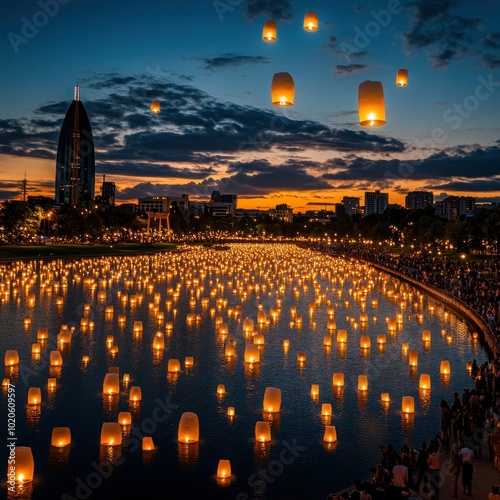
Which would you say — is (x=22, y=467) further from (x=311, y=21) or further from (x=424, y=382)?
(x=424, y=382)

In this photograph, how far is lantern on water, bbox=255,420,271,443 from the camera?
18.5m

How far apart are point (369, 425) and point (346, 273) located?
205ft

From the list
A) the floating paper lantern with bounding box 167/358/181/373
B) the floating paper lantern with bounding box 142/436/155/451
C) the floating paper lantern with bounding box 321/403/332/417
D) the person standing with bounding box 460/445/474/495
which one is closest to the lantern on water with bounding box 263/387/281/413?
the floating paper lantern with bounding box 321/403/332/417

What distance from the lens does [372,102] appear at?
12.6 metres

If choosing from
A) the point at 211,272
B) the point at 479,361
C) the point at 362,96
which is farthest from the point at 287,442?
the point at 211,272

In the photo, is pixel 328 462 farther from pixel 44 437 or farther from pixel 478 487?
pixel 44 437

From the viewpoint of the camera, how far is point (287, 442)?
60.6ft

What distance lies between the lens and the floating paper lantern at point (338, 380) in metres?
24.5

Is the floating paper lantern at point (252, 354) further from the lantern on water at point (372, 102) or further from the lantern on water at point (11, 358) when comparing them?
the lantern on water at point (372, 102)

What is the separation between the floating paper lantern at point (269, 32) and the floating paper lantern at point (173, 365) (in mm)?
15381

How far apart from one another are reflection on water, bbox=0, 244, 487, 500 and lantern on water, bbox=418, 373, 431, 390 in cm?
31

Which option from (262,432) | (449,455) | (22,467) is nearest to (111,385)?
(262,432)

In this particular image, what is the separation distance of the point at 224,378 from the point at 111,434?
326 inches

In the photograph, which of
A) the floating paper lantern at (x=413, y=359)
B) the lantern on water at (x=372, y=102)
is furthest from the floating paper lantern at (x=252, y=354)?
the lantern on water at (x=372, y=102)
